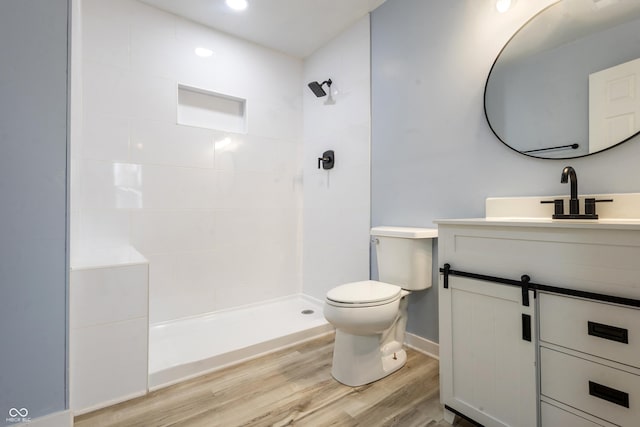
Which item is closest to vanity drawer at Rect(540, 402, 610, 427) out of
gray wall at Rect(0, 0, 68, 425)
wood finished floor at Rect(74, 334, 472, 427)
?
wood finished floor at Rect(74, 334, 472, 427)

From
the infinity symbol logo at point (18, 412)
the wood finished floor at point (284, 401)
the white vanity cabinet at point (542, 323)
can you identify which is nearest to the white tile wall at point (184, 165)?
the wood finished floor at point (284, 401)

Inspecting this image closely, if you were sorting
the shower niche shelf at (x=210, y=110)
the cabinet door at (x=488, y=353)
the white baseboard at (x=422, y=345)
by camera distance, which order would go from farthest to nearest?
the shower niche shelf at (x=210, y=110) < the white baseboard at (x=422, y=345) < the cabinet door at (x=488, y=353)

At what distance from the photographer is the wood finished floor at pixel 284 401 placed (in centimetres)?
128

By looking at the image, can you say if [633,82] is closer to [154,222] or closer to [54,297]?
[54,297]

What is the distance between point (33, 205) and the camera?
1.14m

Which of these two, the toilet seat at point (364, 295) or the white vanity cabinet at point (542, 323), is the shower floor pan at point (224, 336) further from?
the white vanity cabinet at point (542, 323)

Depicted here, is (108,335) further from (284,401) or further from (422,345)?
(422,345)

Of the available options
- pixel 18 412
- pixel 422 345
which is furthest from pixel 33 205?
pixel 422 345

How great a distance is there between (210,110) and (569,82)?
235 cm

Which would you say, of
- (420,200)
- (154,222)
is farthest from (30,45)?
(420,200)

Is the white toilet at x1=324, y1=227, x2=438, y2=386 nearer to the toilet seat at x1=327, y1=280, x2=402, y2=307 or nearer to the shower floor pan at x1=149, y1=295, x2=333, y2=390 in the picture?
the toilet seat at x1=327, y1=280, x2=402, y2=307

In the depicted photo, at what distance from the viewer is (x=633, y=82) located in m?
1.14

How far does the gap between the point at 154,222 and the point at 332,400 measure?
5.61 feet

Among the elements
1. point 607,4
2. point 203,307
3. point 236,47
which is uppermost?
point 236,47
